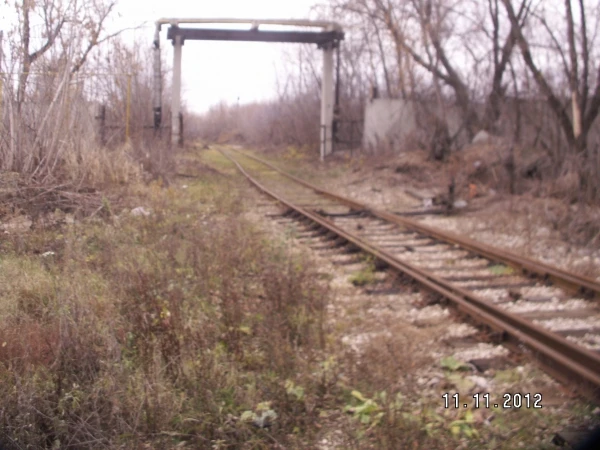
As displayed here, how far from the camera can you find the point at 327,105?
25.5 m

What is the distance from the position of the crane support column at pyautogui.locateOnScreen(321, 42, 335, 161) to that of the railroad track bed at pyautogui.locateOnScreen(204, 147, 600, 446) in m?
15.2

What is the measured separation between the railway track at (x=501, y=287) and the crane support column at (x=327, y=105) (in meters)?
14.0

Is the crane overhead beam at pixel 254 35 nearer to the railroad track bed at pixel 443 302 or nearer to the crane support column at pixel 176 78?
the crane support column at pixel 176 78

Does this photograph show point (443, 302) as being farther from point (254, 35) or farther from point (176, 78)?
point (176, 78)

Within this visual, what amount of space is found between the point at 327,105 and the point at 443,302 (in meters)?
20.4

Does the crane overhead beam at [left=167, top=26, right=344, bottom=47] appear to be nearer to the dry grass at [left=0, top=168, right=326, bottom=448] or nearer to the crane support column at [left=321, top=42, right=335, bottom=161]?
the crane support column at [left=321, top=42, right=335, bottom=161]

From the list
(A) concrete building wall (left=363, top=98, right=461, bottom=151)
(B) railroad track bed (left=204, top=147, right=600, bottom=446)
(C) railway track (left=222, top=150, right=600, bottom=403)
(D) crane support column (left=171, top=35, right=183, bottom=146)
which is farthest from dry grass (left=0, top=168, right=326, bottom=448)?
(D) crane support column (left=171, top=35, right=183, bottom=146)

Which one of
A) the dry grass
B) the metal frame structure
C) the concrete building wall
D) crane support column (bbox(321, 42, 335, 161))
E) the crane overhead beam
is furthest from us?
crane support column (bbox(321, 42, 335, 161))

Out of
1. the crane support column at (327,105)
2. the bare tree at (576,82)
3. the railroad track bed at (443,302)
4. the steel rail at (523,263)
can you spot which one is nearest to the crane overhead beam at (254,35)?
the crane support column at (327,105)

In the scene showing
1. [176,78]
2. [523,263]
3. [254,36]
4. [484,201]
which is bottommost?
[523,263]

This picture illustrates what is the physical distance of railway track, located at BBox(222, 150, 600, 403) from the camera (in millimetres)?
4527

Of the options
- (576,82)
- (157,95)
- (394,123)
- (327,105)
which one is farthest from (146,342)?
(327,105)

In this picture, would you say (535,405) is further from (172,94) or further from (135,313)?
(172,94)

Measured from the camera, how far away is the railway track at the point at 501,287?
4.53 metres
